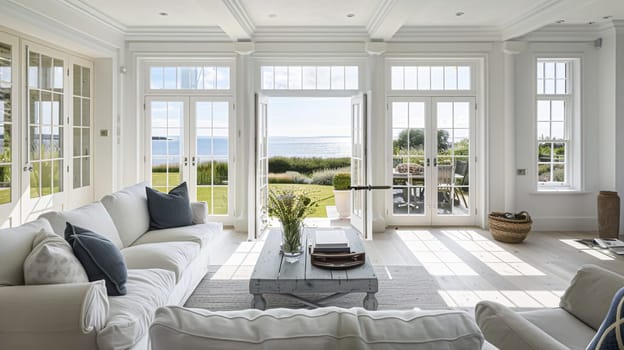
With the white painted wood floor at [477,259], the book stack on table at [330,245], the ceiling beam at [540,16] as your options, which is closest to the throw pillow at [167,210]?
the white painted wood floor at [477,259]

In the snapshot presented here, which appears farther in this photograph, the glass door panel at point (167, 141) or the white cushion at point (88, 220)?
the glass door panel at point (167, 141)

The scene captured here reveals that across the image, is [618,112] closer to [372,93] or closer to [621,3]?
[621,3]

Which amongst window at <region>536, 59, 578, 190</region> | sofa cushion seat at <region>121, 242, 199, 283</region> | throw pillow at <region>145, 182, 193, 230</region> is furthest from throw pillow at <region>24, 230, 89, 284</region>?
window at <region>536, 59, 578, 190</region>

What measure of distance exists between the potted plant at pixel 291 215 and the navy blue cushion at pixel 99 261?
1231 millimetres

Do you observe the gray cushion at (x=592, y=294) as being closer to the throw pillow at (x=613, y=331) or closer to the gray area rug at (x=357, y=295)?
the throw pillow at (x=613, y=331)

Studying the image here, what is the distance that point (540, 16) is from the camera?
→ 498 centimetres

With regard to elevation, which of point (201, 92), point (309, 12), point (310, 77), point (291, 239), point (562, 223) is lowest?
point (562, 223)

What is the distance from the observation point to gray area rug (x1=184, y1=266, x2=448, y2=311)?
3.22 meters

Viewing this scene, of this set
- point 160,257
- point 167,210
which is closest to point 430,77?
point 167,210

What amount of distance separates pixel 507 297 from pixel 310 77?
13.2 ft

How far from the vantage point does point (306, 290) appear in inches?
105

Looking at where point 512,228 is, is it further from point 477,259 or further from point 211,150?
point 211,150

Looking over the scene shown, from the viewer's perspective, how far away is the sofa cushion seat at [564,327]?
5.62 ft

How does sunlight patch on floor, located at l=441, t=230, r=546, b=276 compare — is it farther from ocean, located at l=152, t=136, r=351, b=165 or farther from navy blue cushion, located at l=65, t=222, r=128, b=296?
ocean, located at l=152, t=136, r=351, b=165
